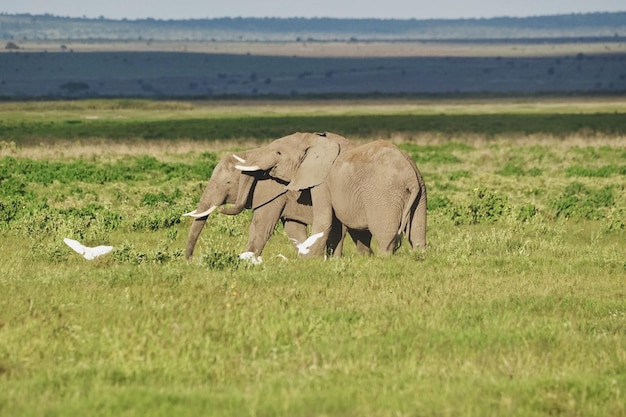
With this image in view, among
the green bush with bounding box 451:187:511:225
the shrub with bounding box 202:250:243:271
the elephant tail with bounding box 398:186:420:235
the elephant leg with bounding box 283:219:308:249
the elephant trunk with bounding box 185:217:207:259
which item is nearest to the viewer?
the shrub with bounding box 202:250:243:271

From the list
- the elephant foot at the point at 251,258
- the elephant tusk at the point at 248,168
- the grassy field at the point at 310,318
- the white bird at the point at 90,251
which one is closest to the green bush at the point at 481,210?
the grassy field at the point at 310,318

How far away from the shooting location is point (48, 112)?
98.7 meters

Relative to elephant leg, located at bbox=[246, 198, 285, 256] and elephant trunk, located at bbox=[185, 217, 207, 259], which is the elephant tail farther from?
elephant trunk, located at bbox=[185, 217, 207, 259]

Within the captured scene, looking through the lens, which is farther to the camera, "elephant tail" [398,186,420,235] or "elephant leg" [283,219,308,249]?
"elephant leg" [283,219,308,249]

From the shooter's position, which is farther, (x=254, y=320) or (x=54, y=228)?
(x=54, y=228)

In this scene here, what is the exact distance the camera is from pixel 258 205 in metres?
17.5

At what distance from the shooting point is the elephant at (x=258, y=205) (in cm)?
1725

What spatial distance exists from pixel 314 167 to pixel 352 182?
611 mm

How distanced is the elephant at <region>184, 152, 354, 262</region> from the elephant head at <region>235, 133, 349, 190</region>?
223mm

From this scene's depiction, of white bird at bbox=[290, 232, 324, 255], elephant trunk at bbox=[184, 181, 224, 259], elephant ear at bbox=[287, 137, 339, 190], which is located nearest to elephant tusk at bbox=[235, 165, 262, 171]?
elephant ear at bbox=[287, 137, 339, 190]

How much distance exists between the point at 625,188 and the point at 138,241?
14.0 metres

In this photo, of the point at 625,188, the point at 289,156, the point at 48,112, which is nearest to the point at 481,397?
the point at 289,156

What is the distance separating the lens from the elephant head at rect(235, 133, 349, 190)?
16781 mm

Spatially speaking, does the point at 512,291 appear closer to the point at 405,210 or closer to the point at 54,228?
the point at 405,210
